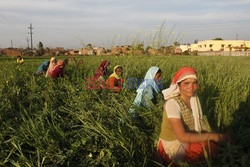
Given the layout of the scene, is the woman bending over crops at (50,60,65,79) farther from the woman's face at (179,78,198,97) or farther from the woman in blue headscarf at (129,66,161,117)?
the woman's face at (179,78,198,97)

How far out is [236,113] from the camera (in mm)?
3102

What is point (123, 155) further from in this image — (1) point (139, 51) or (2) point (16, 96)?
(1) point (139, 51)

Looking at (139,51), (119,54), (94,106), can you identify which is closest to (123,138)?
(94,106)

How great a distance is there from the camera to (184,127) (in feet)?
6.99

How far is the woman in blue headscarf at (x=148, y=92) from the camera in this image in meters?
3.06

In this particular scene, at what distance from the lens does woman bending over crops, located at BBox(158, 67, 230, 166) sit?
202 centimetres

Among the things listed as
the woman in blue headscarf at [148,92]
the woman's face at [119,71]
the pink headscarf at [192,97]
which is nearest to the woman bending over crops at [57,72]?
the woman's face at [119,71]

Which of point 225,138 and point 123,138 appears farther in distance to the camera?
point 123,138

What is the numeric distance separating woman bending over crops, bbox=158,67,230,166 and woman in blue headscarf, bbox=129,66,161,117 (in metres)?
0.82

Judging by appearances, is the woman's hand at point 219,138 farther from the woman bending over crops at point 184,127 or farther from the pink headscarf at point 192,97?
the pink headscarf at point 192,97

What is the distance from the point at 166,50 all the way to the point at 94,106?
2568mm

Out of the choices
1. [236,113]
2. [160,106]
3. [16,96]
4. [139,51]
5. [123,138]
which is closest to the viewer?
[123,138]

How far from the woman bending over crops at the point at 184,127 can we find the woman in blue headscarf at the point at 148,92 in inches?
32.4

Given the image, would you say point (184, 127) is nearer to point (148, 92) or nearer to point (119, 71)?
point (148, 92)
